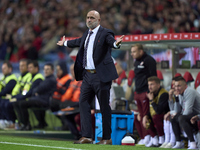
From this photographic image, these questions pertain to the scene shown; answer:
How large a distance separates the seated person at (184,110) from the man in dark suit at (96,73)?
159 centimetres

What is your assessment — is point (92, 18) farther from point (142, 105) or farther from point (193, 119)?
point (142, 105)

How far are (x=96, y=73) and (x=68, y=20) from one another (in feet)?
43.0

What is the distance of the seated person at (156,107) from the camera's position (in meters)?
8.80

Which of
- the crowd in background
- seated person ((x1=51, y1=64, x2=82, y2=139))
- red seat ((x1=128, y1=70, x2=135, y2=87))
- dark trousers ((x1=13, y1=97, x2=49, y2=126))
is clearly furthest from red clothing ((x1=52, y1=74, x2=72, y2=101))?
the crowd in background

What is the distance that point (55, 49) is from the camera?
747 inches

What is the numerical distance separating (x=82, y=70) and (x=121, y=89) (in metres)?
3.51

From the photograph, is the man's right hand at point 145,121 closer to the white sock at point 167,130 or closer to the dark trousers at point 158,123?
the dark trousers at point 158,123

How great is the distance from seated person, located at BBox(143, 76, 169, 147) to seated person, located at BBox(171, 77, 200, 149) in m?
0.39

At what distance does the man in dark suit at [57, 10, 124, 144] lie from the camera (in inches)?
276

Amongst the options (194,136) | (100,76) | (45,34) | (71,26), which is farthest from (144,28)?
(100,76)

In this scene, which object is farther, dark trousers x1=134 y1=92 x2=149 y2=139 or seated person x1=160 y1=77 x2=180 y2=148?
dark trousers x1=134 y1=92 x2=149 y2=139

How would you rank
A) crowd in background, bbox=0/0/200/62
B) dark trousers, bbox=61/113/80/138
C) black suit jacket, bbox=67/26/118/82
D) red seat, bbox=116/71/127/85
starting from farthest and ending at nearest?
crowd in background, bbox=0/0/200/62
red seat, bbox=116/71/127/85
dark trousers, bbox=61/113/80/138
black suit jacket, bbox=67/26/118/82

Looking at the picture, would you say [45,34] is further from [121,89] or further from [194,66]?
[194,66]

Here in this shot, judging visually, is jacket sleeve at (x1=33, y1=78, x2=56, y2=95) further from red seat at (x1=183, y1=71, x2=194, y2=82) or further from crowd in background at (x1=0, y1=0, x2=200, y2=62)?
crowd in background at (x1=0, y1=0, x2=200, y2=62)
